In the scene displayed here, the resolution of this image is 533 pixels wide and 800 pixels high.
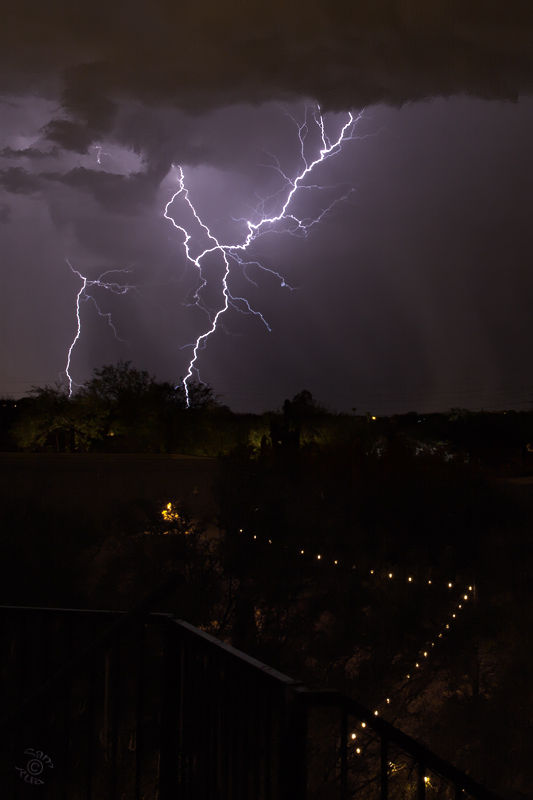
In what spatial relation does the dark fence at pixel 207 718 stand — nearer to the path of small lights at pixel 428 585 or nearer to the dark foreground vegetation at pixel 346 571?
the dark foreground vegetation at pixel 346 571

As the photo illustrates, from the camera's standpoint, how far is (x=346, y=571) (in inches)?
741

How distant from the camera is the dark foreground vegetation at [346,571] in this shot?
53.1 feet

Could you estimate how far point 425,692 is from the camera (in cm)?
1841

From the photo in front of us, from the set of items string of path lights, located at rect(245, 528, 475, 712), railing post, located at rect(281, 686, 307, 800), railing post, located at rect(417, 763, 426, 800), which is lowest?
string of path lights, located at rect(245, 528, 475, 712)

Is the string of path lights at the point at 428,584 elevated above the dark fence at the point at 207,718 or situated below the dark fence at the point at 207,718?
below

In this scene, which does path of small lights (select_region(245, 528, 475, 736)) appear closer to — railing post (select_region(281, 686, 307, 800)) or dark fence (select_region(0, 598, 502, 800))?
dark fence (select_region(0, 598, 502, 800))

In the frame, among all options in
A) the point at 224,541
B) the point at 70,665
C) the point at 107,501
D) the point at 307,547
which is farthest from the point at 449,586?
the point at 70,665

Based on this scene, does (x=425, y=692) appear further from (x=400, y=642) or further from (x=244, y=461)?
(x=244, y=461)

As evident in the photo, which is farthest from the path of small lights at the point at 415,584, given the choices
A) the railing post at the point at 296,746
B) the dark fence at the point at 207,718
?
the railing post at the point at 296,746

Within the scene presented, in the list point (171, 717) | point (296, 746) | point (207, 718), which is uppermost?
point (296, 746)

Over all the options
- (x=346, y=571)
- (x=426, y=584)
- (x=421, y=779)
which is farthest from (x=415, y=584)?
(x=421, y=779)

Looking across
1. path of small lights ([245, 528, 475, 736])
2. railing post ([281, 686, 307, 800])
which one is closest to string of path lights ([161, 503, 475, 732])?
path of small lights ([245, 528, 475, 736])

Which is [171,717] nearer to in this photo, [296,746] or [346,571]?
[296,746]

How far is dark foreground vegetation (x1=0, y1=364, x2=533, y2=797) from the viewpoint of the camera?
16188 millimetres
